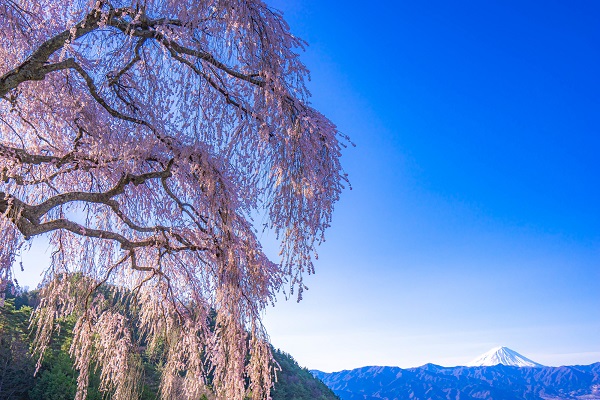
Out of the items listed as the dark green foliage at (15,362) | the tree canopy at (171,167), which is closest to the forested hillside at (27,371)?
the dark green foliage at (15,362)

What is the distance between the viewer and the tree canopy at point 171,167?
3.67 meters

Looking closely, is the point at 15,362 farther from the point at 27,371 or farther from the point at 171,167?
the point at 171,167

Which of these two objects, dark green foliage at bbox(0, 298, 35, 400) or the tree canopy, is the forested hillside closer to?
dark green foliage at bbox(0, 298, 35, 400)

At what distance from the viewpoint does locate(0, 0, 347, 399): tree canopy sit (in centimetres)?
367

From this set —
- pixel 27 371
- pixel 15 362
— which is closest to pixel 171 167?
pixel 15 362

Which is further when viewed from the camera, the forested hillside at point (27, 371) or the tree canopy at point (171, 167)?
the forested hillside at point (27, 371)

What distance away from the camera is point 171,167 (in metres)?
4.16

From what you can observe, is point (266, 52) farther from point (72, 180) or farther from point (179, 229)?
point (72, 180)

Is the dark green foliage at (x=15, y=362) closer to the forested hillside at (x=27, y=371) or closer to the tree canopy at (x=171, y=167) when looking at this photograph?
the forested hillside at (x=27, y=371)

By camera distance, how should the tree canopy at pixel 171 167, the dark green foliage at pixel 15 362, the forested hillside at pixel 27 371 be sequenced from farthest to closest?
the forested hillside at pixel 27 371, the dark green foliage at pixel 15 362, the tree canopy at pixel 171 167

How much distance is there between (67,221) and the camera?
424 cm

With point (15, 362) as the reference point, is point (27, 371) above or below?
below

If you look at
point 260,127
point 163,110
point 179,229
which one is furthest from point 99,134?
point 260,127

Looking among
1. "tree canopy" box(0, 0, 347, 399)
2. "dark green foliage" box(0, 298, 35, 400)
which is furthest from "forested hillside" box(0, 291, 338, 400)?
"tree canopy" box(0, 0, 347, 399)
